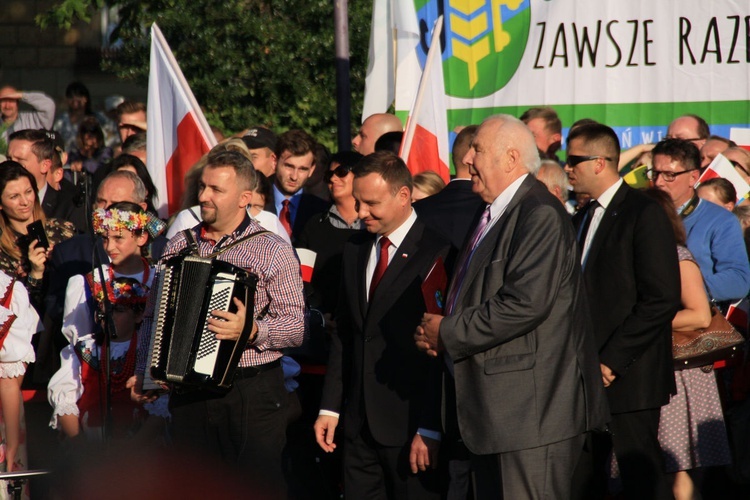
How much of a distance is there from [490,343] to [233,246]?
1.69 meters

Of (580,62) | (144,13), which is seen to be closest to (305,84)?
(144,13)

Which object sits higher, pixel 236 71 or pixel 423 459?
pixel 236 71

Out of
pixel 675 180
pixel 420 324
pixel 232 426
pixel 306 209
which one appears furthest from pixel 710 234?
pixel 232 426

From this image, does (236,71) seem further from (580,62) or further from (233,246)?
(233,246)

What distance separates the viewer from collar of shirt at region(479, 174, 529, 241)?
5.38 m

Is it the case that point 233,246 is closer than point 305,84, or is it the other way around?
point 233,246

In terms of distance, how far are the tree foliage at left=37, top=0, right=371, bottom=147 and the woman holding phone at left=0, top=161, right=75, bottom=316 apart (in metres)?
7.21

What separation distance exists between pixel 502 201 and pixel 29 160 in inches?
189

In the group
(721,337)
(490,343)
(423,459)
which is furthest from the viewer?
(721,337)

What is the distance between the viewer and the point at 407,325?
236 inches

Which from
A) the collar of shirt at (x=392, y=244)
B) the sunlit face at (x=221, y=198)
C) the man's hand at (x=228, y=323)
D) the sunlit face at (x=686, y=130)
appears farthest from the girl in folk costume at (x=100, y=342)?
the sunlit face at (x=686, y=130)

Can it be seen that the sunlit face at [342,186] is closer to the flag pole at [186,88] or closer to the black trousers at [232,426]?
the flag pole at [186,88]

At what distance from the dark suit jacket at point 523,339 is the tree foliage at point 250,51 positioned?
10216mm

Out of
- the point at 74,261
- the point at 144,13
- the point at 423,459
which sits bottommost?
the point at 423,459
